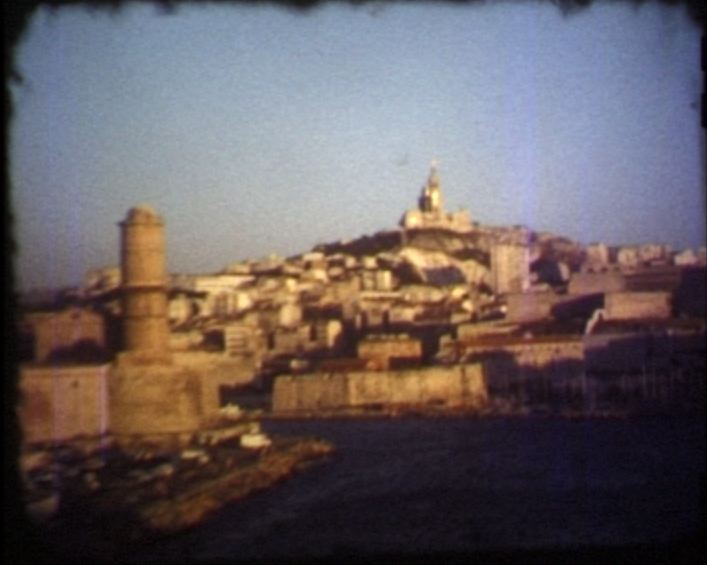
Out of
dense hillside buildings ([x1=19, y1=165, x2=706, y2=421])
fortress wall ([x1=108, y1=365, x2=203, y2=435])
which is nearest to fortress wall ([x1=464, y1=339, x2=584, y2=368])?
dense hillside buildings ([x1=19, y1=165, x2=706, y2=421])

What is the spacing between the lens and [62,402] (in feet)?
9.78

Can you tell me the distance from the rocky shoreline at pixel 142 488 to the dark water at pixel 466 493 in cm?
5

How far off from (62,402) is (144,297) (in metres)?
0.44

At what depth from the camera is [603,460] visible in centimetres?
333

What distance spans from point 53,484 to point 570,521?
1684mm

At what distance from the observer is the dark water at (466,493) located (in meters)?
2.94

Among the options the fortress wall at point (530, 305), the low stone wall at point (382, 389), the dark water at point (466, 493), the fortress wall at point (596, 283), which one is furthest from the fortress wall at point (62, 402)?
the fortress wall at point (596, 283)

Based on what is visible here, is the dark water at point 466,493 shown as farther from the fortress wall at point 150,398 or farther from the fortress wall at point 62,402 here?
the fortress wall at point 62,402

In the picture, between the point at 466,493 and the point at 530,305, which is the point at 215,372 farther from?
the point at 530,305

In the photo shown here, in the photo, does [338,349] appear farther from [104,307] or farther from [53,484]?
[53,484]

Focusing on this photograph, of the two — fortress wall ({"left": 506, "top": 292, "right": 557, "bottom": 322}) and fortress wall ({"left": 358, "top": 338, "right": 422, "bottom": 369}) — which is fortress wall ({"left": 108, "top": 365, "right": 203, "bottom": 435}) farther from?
fortress wall ({"left": 506, "top": 292, "right": 557, "bottom": 322})

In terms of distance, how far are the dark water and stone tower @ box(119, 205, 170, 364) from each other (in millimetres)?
519

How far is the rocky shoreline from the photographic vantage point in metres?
2.83

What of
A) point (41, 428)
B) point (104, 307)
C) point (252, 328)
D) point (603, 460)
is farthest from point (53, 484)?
point (603, 460)
